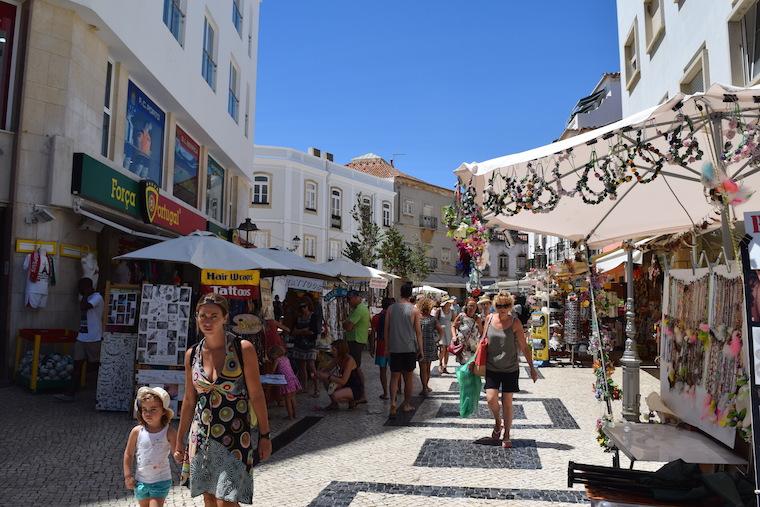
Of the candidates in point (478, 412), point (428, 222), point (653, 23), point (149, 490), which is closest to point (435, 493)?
point (149, 490)

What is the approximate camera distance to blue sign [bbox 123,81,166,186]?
12852 mm

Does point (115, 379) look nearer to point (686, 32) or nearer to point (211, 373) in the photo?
point (211, 373)

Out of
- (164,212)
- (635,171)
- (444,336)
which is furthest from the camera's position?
(444,336)

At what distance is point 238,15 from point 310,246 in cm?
1766

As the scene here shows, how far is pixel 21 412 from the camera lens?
24.7 feet

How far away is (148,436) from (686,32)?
45.9 ft

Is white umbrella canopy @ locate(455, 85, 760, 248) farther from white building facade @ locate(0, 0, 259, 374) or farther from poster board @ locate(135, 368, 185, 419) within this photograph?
white building facade @ locate(0, 0, 259, 374)

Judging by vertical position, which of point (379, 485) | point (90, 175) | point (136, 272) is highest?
point (90, 175)

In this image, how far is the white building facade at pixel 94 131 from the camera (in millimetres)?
9461

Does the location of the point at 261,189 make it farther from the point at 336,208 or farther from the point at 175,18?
the point at 175,18

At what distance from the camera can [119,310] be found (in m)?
8.15

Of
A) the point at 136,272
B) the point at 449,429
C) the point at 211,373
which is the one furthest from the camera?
the point at 136,272

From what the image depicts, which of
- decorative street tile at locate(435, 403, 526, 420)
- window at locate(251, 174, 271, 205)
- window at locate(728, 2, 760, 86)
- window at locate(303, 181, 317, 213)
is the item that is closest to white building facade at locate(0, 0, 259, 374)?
decorative street tile at locate(435, 403, 526, 420)

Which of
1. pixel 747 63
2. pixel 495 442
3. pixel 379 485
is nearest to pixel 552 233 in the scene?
pixel 495 442
